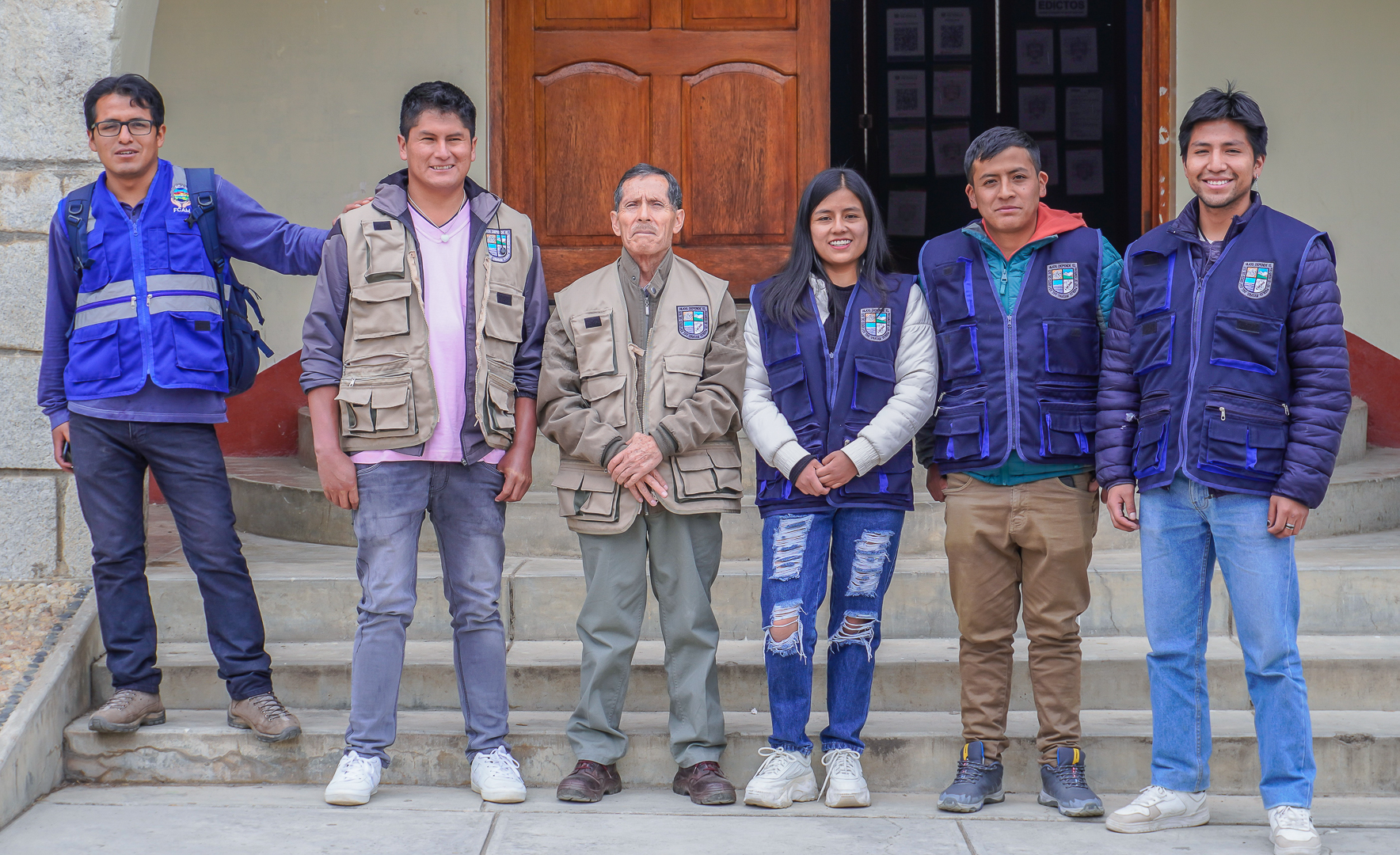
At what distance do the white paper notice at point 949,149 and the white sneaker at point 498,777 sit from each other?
5.60 metres

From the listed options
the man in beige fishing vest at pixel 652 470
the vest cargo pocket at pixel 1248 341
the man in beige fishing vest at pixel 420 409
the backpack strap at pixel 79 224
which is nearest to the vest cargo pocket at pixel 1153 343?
the vest cargo pocket at pixel 1248 341

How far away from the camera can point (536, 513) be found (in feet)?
14.8

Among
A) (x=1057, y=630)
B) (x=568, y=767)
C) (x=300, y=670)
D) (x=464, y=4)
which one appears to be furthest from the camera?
(x=464, y=4)

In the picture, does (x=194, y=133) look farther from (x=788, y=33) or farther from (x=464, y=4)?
(x=788, y=33)

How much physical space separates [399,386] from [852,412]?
121cm

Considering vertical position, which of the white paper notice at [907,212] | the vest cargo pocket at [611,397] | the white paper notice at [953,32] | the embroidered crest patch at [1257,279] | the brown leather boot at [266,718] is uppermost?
the white paper notice at [953,32]

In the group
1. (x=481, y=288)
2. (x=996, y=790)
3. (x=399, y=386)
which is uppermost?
(x=481, y=288)

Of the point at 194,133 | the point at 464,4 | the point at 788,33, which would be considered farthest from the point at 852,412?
the point at 194,133

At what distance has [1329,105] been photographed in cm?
586

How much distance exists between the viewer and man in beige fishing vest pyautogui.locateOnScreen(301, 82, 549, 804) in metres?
3.33

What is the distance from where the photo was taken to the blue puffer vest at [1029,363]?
3.24 m

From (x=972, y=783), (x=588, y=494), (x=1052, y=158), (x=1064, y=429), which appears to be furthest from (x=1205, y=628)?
(x=1052, y=158)

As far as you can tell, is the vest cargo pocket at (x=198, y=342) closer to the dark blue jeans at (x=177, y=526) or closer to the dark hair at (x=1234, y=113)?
the dark blue jeans at (x=177, y=526)

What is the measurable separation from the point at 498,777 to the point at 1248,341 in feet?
7.36
